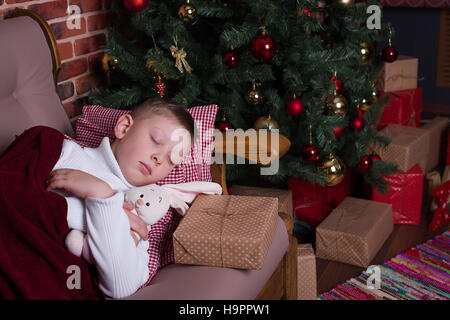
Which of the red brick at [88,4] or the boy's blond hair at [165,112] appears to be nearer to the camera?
the boy's blond hair at [165,112]

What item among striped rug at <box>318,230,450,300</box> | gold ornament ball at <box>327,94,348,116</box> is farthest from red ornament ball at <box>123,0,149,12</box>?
striped rug at <box>318,230,450,300</box>

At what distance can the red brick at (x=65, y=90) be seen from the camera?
2.06 m

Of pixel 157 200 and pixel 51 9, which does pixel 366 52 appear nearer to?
pixel 51 9

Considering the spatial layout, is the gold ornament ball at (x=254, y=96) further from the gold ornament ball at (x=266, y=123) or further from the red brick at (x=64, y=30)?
the red brick at (x=64, y=30)

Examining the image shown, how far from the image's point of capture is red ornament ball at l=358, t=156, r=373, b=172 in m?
2.39

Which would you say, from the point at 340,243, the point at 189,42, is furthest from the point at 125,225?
the point at 340,243

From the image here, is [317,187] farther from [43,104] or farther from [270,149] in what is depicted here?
[43,104]

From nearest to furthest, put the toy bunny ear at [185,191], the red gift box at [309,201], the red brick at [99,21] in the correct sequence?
the toy bunny ear at [185,191] < the red brick at [99,21] < the red gift box at [309,201]

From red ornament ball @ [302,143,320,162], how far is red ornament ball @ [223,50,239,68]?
46 centimetres

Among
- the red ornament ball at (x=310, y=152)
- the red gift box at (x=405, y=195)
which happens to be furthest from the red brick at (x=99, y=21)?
the red gift box at (x=405, y=195)

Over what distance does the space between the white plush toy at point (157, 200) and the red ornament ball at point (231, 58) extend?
70cm

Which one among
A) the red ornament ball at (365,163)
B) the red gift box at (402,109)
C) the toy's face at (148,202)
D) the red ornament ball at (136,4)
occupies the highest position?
the red ornament ball at (136,4)

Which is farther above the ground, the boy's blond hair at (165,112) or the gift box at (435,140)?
the boy's blond hair at (165,112)

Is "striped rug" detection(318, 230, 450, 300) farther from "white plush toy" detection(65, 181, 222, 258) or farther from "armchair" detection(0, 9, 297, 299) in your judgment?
"white plush toy" detection(65, 181, 222, 258)
